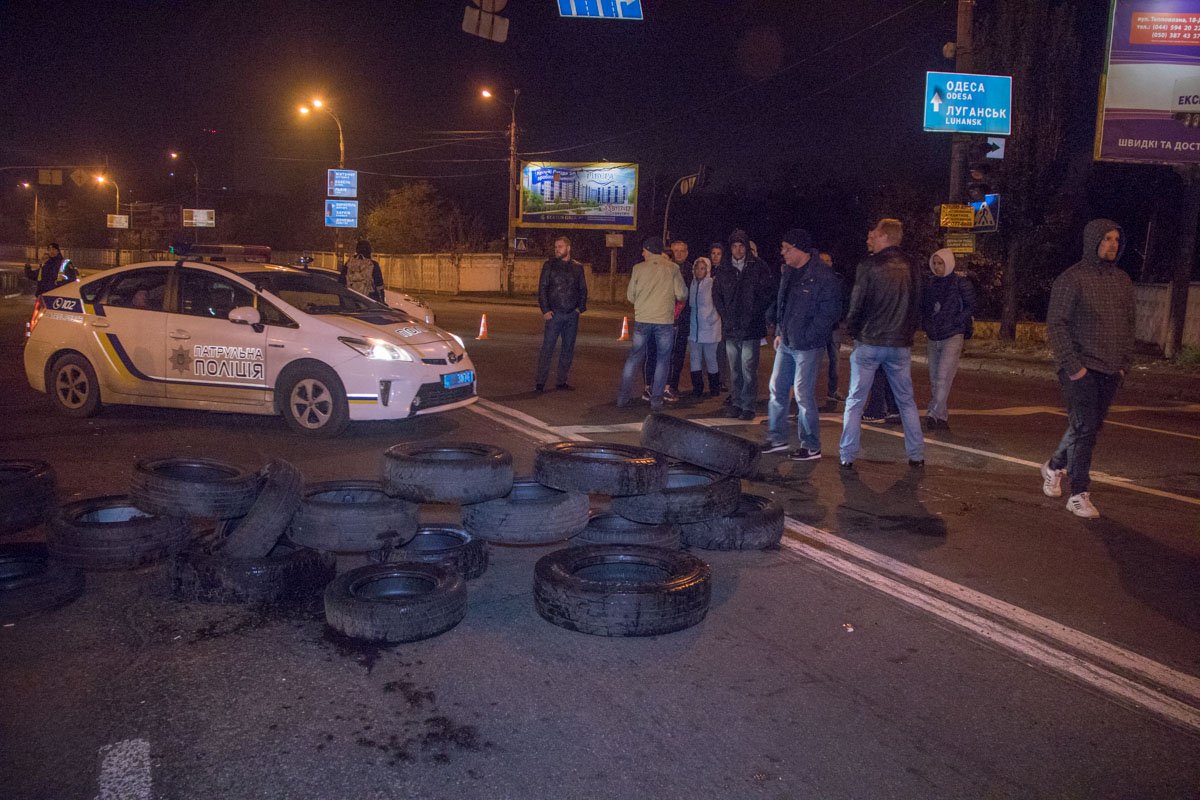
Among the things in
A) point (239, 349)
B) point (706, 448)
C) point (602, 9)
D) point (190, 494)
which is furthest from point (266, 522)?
point (602, 9)

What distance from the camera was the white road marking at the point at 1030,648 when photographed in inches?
149

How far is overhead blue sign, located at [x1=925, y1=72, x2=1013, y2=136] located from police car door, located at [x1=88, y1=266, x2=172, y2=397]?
1355cm

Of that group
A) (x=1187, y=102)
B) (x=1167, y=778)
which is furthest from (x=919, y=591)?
(x=1187, y=102)

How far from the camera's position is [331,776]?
3070 millimetres

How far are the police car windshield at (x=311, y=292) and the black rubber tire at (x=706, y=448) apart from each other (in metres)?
4.43

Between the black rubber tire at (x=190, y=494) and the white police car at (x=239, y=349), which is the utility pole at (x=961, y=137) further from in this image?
the black rubber tire at (x=190, y=494)

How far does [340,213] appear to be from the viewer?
41.2 metres

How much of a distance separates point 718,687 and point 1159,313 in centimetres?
2182

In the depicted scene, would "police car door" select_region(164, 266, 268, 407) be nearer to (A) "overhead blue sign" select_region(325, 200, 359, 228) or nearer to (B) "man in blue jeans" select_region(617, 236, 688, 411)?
(B) "man in blue jeans" select_region(617, 236, 688, 411)

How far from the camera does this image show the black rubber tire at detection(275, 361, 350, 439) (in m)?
8.87

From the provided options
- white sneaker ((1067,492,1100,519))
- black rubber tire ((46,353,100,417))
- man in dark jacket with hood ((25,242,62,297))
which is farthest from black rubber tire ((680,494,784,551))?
man in dark jacket with hood ((25,242,62,297))

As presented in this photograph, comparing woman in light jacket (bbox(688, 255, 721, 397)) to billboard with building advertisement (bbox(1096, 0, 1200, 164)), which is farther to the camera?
billboard with building advertisement (bbox(1096, 0, 1200, 164))

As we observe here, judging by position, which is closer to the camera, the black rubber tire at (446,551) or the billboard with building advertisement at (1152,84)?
the black rubber tire at (446,551)

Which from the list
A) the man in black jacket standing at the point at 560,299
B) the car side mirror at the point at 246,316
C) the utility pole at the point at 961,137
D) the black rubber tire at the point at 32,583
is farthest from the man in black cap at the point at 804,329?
the utility pole at the point at 961,137
